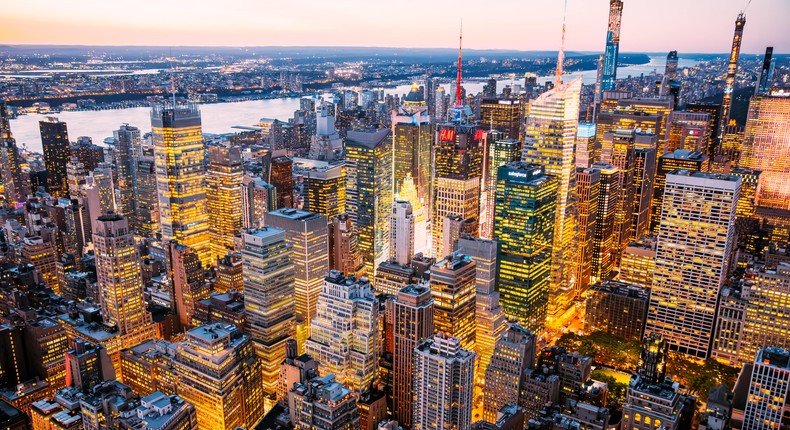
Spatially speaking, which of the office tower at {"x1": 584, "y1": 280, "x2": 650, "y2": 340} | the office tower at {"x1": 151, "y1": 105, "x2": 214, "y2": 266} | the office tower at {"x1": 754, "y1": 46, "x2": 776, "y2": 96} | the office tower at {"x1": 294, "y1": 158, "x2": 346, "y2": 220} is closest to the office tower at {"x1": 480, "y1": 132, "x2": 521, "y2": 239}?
the office tower at {"x1": 584, "y1": 280, "x2": 650, "y2": 340}

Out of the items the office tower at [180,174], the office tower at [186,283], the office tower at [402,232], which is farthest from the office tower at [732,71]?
the office tower at [186,283]

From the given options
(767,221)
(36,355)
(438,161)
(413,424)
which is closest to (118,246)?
(36,355)

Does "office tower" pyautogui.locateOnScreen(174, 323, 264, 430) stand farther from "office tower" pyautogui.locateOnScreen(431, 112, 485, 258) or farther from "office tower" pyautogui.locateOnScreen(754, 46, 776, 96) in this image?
"office tower" pyautogui.locateOnScreen(754, 46, 776, 96)

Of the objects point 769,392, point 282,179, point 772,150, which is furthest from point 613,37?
point 769,392

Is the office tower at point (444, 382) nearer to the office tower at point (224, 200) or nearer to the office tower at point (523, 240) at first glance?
the office tower at point (523, 240)

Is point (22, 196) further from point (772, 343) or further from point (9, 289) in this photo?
point (772, 343)

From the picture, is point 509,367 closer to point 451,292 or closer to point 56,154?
point 451,292
